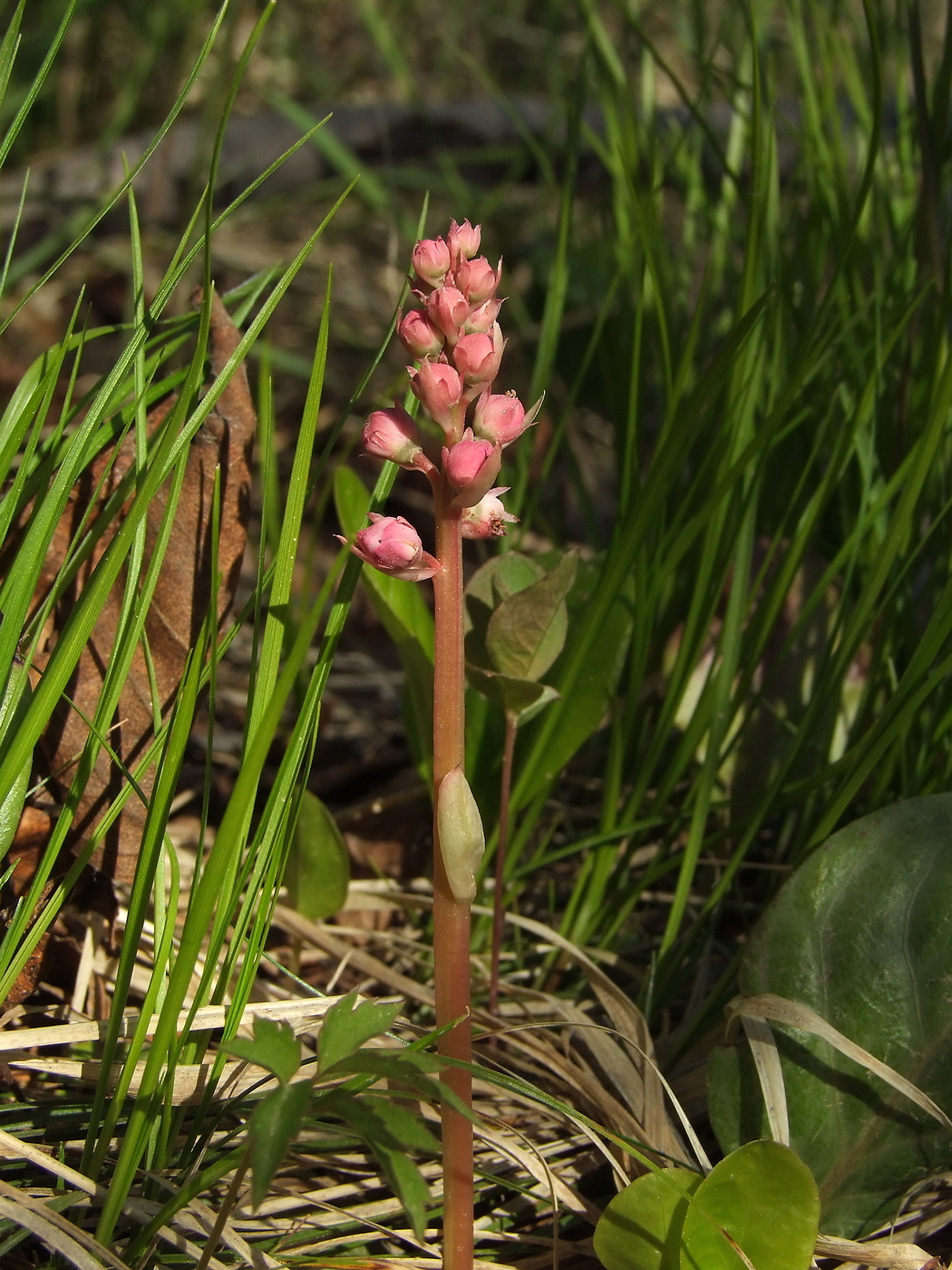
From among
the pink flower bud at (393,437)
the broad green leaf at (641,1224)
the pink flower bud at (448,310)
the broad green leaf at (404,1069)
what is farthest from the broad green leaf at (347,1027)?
the pink flower bud at (448,310)

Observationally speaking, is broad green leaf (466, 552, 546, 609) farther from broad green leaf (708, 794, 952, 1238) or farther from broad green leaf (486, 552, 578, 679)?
broad green leaf (708, 794, 952, 1238)

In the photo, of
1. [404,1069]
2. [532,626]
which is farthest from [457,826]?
[532,626]

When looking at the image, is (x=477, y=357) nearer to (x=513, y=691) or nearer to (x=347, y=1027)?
(x=513, y=691)

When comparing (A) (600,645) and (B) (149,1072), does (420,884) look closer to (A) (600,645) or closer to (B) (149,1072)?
(A) (600,645)

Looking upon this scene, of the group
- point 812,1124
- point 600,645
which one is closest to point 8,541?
point 600,645

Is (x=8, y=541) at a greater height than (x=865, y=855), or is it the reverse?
(x=8, y=541)

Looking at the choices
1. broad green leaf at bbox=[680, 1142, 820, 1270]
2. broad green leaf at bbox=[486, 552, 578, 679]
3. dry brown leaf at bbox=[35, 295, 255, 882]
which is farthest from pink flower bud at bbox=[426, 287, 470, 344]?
broad green leaf at bbox=[680, 1142, 820, 1270]

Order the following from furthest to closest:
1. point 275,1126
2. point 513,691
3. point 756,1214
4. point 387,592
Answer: point 387,592, point 513,691, point 756,1214, point 275,1126
